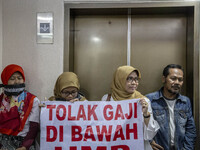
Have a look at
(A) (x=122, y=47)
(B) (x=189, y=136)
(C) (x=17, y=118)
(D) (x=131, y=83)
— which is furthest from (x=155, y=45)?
(C) (x=17, y=118)

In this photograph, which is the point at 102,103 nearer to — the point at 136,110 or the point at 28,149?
the point at 136,110

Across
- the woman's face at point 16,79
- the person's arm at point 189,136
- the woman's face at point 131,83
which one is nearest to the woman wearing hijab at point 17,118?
the woman's face at point 16,79

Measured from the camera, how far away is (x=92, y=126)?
6.28 feet

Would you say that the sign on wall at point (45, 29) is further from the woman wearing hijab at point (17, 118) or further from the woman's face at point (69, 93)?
the woman's face at point (69, 93)

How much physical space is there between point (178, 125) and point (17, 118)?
163 cm

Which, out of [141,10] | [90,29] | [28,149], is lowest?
[28,149]

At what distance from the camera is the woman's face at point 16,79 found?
207 centimetres

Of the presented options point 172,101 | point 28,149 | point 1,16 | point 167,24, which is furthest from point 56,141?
point 167,24

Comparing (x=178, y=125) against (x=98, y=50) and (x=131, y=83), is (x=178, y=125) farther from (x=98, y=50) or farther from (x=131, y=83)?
(x=98, y=50)

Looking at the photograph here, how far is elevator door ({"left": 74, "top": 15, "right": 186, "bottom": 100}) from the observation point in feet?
8.42

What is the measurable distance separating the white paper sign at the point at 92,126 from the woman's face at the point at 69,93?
0.07 m

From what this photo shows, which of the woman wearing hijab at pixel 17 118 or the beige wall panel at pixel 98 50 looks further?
the beige wall panel at pixel 98 50

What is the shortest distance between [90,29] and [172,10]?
3.44 feet

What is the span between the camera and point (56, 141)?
1.90 meters
